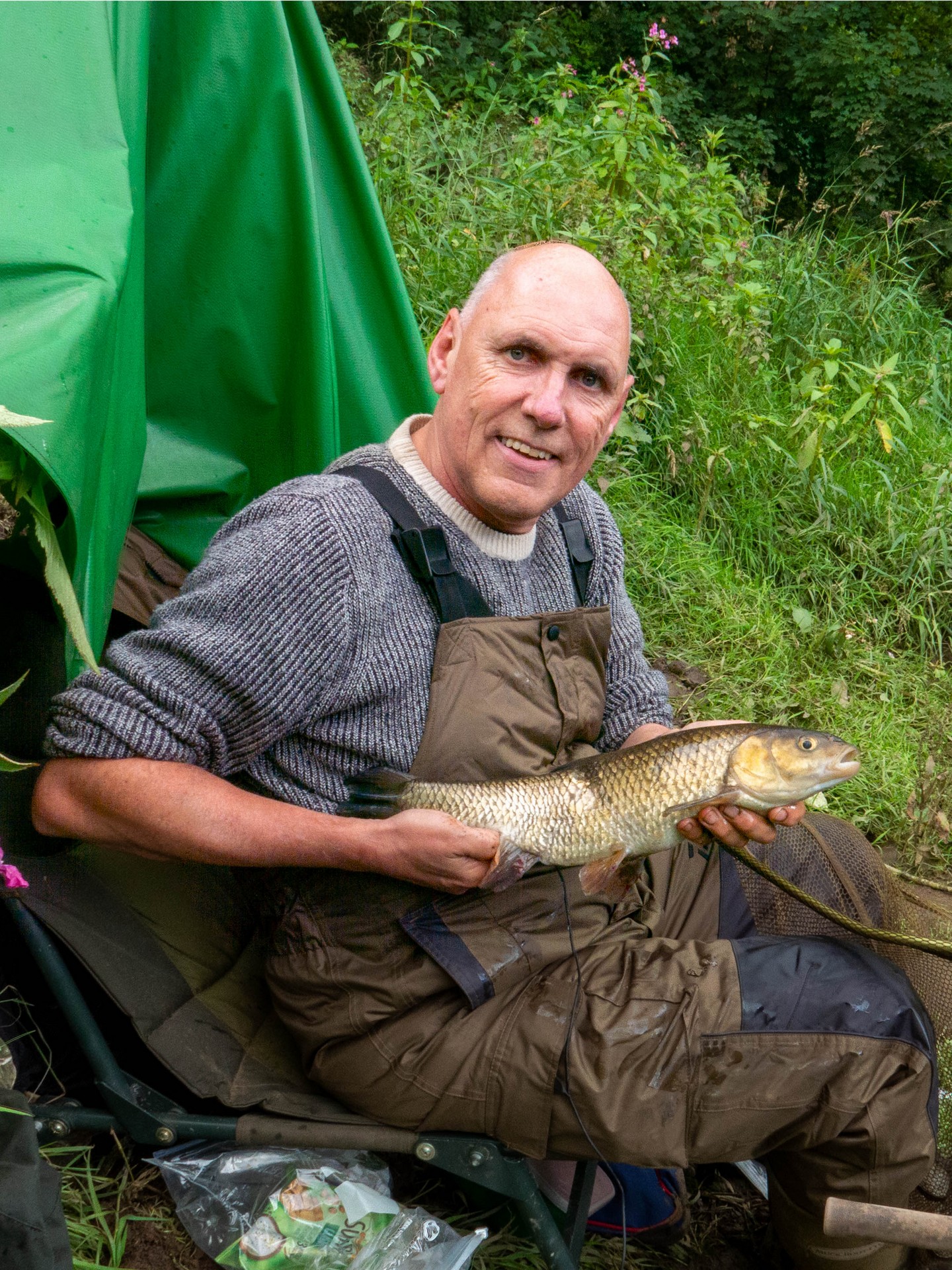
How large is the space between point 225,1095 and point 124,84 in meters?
1.98

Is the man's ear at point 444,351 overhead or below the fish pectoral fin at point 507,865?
overhead

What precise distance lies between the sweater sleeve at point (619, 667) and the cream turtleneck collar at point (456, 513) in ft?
0.91

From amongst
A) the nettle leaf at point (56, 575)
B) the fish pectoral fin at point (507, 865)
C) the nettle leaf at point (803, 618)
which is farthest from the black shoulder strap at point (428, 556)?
the nettle leaf at point (803, 618)

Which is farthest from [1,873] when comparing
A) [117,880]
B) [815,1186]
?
[815,1186]

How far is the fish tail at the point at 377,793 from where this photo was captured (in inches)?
83.4

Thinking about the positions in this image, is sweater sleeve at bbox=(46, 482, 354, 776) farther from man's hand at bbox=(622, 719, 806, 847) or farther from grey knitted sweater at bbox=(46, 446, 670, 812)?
man's hand at bbox=(622, 719, 806, 847)

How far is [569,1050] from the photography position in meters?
2.14

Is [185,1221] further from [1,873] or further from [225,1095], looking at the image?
[1,873]

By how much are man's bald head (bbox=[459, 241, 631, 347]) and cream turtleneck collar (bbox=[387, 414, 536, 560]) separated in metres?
0.30

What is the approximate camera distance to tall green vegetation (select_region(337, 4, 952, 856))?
15.4 feet

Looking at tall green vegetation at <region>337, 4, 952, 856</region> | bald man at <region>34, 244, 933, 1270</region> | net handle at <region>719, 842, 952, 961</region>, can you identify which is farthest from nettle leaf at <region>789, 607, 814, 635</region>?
bald man at <region>34, 244, 933, 1270</region>

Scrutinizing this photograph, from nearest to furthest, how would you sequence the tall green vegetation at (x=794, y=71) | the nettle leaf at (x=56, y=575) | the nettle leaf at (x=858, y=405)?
the nettle leaf at (x=56, y=575), the nettle leaf at (x=858, y=405), the tall green vegetation at (x=794, y=71)

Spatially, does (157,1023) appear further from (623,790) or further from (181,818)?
(623,790)

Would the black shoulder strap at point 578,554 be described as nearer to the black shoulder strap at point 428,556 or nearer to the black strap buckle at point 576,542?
the black strap buckle at point 576,542
